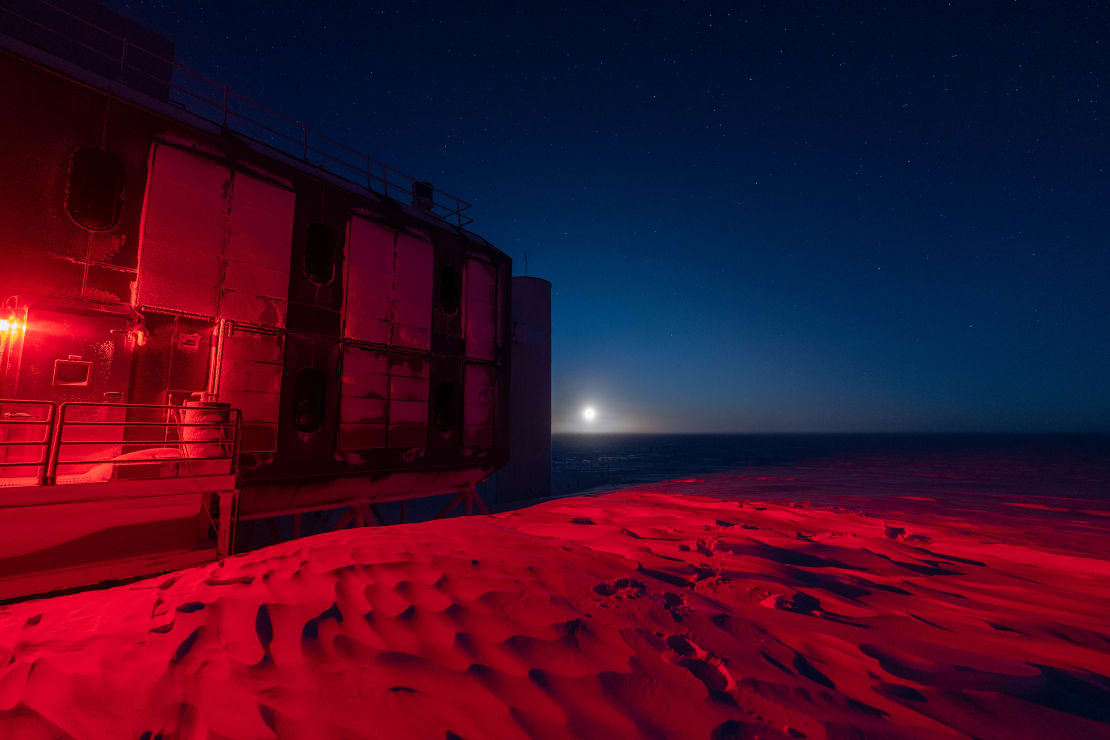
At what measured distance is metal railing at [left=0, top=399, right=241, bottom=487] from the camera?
6.08 m

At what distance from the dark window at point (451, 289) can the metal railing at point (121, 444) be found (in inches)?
265

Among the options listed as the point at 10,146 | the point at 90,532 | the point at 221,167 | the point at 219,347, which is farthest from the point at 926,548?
the point at 10,146

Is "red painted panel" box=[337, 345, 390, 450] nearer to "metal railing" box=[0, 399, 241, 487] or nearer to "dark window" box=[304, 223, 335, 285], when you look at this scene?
"dark window" box=[304, 223, 335, 285]

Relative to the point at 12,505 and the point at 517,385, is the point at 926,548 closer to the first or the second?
the point at 12,505

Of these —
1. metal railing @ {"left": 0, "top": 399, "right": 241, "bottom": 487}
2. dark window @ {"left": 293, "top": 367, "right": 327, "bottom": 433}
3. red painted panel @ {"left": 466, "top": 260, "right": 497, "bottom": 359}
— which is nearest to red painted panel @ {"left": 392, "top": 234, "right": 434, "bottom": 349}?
red painted panel @ {"left": 466, "top": 260, "right": 497, "bottom": 359}

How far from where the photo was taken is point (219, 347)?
907 cm

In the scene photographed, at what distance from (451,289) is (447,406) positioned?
A: 3.59m

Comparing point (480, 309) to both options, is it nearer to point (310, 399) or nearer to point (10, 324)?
point (310, 399)

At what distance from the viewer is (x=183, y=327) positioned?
28.6 ft

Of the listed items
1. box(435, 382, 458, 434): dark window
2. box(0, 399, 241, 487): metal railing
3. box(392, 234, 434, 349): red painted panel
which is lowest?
box(0, 399, 241, 487): metal railing

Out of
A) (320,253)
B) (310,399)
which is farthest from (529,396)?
(320,253)

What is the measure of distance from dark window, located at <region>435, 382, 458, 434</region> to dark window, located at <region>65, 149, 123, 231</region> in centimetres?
775

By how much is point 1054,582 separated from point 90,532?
505 inches

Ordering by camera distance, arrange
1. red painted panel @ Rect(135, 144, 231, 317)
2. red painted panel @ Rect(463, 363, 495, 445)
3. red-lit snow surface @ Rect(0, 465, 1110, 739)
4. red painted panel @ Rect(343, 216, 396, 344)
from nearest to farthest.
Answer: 1. red-lit snow surface @ Rect(0, 465, 1110, 739)
2. red painted panel @ Rect(135, 144, 231, 317)
3. red painted panel @ Rect(343, 216, 396, 344)
4. red painted panel @ Rect(463, 363, 495, 445)
